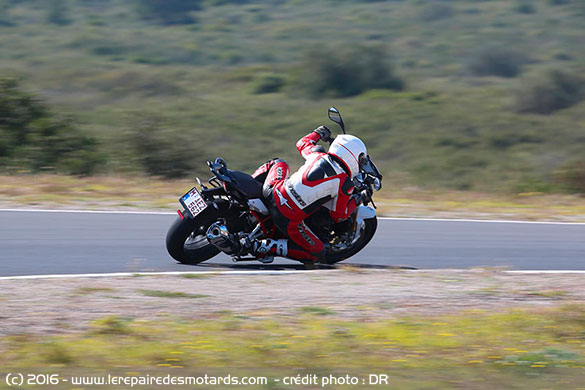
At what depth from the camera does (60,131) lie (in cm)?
1948

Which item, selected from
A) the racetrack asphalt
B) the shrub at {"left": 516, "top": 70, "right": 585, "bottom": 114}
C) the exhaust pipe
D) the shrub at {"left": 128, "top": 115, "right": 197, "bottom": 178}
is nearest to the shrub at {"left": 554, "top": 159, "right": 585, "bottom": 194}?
the racetrack asphalt

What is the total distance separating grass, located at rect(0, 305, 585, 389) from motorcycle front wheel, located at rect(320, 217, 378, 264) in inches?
91.9

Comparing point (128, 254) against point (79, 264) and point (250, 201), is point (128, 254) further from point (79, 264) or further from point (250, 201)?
point (250, 201)

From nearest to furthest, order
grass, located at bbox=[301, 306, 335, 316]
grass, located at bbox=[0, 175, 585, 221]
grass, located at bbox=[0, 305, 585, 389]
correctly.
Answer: grass, located at bbox=[0, 305, 585, 389]
grass, located at bbox=[301, 306, 335, 316]
grass, located at bbox=[0, 175, 585, 221]

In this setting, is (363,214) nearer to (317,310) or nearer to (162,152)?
(317,310)

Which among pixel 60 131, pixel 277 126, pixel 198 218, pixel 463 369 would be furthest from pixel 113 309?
pixel 277 126

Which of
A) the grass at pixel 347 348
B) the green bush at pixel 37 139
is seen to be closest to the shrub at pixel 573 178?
the green bush at pixel 37 139

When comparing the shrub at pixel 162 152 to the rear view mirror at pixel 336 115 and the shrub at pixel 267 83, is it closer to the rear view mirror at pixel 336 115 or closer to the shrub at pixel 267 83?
the rear view mirror at pixel 336 115

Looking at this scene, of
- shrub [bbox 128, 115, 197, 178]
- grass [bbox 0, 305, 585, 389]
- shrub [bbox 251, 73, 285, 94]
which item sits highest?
shrub [bbox 251, 73, 285, 94]

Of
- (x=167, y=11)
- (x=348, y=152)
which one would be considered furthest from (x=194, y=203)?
(x=167, y=11)

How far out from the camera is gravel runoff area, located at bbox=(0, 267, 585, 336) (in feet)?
22.7

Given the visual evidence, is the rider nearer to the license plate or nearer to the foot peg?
the foot peg

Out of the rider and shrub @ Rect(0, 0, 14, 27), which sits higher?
shrub @ Rect(0, 0, 14, 27)

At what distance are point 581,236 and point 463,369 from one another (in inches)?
270
